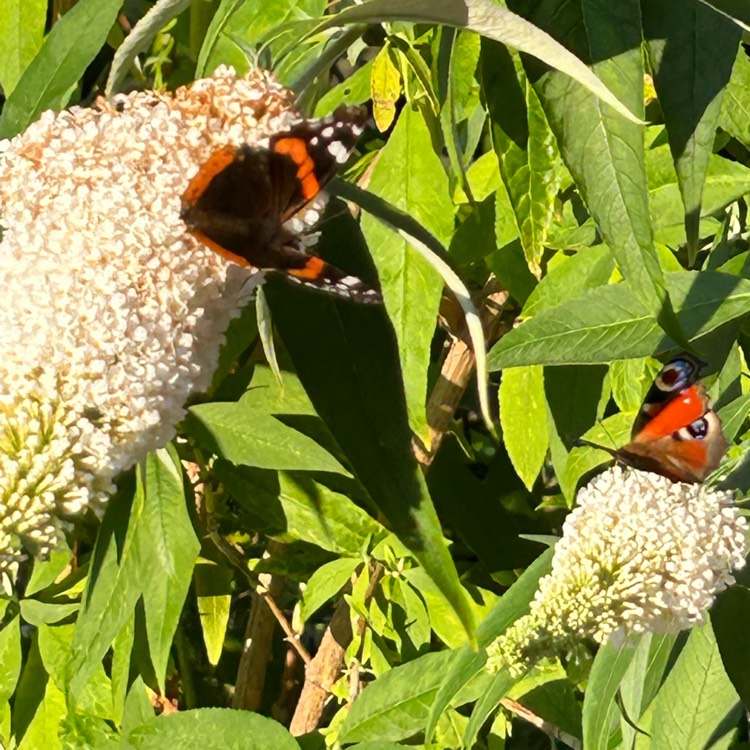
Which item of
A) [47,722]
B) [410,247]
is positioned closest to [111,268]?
[410,247]

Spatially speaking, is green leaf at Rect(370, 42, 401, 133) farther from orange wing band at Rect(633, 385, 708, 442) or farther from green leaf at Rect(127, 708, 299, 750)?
green leaf at Rect(127, 708, 299, 750)

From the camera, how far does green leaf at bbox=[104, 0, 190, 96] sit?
718 mm

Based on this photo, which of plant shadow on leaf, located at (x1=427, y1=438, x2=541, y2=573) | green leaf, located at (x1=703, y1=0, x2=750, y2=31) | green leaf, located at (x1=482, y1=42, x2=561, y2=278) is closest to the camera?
green leaf, located at (x1=703, y1=0, x2=750, y2=31)

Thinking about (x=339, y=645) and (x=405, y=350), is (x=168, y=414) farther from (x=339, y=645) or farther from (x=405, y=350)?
(x=339, y=645)

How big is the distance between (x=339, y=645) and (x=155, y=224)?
889 millimetres

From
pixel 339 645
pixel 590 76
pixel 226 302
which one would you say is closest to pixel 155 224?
pixel 226 302

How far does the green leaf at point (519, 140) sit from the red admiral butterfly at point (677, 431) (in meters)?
0.22

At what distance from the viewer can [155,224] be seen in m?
0.74

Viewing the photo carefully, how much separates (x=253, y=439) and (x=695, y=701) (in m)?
0.51

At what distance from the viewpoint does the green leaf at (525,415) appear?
1.21 meters

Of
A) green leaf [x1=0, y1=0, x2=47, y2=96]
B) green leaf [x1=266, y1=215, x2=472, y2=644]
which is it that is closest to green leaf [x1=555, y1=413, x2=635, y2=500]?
green leaf [x1=266, y1=215, x2=472, y2=644]

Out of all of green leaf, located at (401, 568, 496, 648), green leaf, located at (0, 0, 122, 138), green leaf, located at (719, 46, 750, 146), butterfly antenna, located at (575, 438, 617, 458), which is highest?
green leaf, located at (0, 0, 122, 138)

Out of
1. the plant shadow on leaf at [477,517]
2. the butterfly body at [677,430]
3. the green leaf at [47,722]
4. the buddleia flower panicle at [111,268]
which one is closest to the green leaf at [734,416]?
the butterfly body at [677,430]

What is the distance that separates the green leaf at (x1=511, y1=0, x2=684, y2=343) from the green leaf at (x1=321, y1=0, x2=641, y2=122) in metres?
0.02
